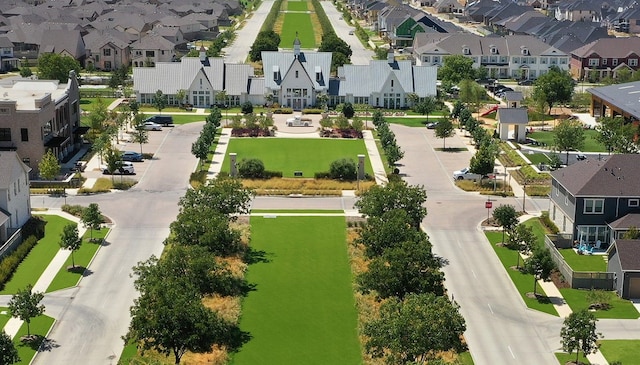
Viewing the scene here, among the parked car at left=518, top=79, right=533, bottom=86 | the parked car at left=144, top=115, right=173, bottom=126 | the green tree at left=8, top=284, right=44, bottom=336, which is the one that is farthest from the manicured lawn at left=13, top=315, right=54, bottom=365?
the parked car at left=518, top=79, right=533, bottom=86

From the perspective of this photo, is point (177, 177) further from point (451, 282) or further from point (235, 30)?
point (235, 30)

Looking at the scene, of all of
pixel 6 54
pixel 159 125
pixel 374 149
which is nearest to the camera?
pixel 374 149

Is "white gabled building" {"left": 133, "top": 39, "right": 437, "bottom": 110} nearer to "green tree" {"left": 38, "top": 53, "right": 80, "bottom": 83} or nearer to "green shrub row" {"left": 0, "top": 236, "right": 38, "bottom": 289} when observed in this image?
"green tree" {"left": 38, "top": 53, "right": 80, "bottom": 83}

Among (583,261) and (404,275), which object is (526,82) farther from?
(404,275)

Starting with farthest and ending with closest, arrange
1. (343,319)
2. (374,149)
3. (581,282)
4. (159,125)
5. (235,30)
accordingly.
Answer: (235,30)
(159,125)
(374,149)
(581,282)
(343,319)

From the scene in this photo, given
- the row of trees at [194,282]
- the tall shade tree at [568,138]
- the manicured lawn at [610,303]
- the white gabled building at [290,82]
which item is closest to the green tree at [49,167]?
the row of trees at [194,282]

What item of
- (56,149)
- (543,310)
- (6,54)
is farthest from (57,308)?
(6,54)
